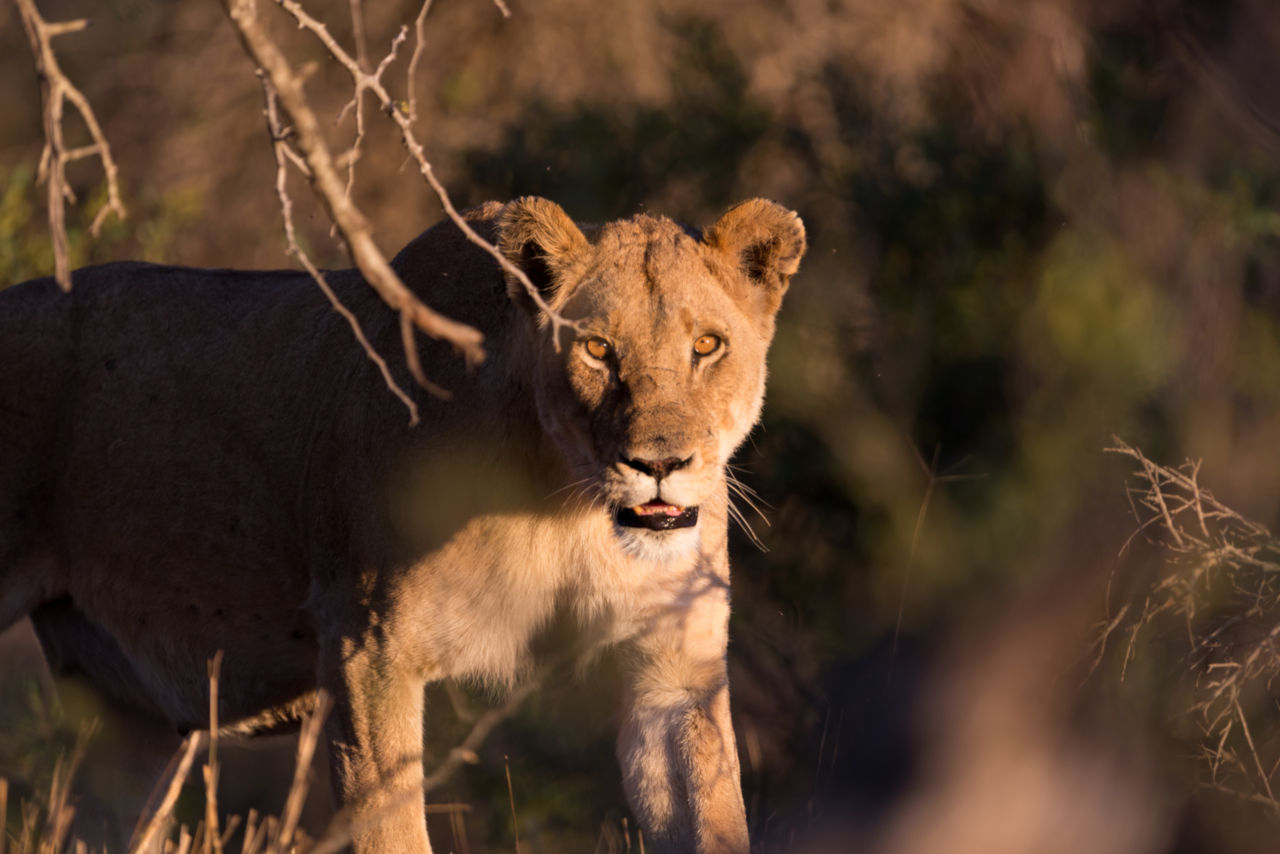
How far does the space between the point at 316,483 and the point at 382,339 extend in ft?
1.48

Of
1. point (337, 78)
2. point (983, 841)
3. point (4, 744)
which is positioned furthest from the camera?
point (337, 78)

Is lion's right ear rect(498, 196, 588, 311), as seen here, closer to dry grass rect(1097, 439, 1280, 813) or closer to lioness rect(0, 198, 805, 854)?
lioness rect(0, 198, 805, 854)

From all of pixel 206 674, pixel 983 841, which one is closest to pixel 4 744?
pixel 206 674


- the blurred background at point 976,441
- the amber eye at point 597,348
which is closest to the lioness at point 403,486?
the amber eye at point 597,348

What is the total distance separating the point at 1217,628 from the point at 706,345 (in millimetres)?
1783

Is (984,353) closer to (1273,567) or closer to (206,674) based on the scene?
(1273,567)

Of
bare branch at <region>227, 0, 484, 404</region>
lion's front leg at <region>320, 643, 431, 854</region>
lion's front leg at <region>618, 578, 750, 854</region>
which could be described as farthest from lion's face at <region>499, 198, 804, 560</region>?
bare branch at <region>227, 0, 484, 404</region>

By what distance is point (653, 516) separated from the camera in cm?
377

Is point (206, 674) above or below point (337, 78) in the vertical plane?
below

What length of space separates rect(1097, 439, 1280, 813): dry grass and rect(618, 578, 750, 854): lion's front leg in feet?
3.49

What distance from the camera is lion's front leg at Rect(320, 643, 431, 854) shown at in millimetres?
4066

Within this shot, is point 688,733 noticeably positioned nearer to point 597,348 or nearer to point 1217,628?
point 597,348

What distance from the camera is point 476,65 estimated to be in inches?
583

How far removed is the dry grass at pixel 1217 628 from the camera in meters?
4.43
